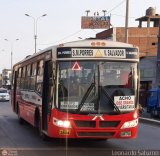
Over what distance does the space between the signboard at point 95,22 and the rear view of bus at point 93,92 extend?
6362cm

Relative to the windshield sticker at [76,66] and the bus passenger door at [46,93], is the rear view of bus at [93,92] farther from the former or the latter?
the bus passenger door at [46,93]

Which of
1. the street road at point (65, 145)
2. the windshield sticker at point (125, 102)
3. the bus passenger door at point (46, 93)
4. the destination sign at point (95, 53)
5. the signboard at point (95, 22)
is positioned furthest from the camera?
the signboard at point (95, 22)

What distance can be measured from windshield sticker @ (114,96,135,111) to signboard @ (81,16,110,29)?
63.8 m

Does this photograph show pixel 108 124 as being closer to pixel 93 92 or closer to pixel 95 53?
→ pixel 93 92

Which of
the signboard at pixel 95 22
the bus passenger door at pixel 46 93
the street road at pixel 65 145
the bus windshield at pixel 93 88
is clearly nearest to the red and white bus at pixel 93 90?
the bus windshield at pixel 93 88

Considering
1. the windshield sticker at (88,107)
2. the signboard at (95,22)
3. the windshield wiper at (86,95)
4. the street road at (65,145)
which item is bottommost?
the street road at (65,145)

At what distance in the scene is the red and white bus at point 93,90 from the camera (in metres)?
12.0

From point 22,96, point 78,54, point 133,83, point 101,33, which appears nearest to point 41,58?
point 78,54

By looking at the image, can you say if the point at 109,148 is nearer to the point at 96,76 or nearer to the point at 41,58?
the point at 96,76

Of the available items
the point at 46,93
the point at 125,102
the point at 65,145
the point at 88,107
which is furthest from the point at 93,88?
the point at 65,145

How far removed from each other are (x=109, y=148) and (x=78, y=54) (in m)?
2.71

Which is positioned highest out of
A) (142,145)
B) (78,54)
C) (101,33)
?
(101,33)

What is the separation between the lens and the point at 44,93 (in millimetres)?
13562

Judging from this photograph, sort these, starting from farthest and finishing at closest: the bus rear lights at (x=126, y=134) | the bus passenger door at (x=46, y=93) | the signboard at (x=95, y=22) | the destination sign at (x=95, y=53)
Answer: the signboard at (x=95, y=22) < the bus passenger door at (x=46, y=93) < the destination sign at (x=95, y=53) < the bus rear lights at (x=126, y=134)
